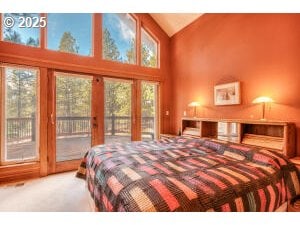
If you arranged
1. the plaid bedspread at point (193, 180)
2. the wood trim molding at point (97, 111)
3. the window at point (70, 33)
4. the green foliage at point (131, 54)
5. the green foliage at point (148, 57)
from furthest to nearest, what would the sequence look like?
the green foliage at point (148, 57) → the green foliage at point (131, 54) → the wood trim molding at point (97, 111) → the window at point (70, 33) → the plaid bedspread at point (193, 180)

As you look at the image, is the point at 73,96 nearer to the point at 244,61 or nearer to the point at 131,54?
the point at 131,54

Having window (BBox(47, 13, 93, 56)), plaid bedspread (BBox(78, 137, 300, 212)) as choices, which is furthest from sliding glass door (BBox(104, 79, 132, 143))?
plaid bedspread (BBox(78, 137, 300, 212))

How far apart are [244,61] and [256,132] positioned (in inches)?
44.2

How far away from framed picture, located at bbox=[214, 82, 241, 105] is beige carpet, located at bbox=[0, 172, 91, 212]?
2625mm

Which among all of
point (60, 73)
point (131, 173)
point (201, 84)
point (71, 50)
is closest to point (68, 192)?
point (131, 173)

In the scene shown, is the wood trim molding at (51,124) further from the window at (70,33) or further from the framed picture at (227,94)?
the framed picture at (227,94)

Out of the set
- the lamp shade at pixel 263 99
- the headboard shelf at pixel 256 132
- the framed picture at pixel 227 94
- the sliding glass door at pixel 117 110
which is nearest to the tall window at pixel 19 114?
the sliding glass door at pixel 117 110

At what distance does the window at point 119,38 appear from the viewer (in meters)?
3.97

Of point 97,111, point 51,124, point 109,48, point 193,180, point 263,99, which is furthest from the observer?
point 109,48

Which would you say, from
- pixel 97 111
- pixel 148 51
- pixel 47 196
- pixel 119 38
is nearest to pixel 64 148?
pixel 97 111

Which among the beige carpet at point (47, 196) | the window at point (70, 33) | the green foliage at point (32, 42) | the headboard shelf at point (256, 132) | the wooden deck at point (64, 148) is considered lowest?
the beige carpet at point (47, 196)

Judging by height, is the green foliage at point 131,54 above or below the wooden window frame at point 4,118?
above

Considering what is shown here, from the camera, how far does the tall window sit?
312 cm

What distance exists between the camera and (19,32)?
3.17m
